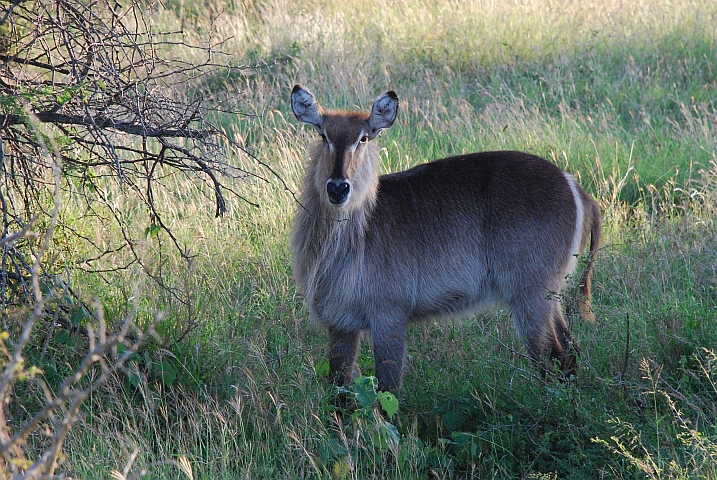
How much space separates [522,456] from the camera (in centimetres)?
343

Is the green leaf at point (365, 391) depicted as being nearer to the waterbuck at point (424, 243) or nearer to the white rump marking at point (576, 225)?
the waterbuck at point (424, 243)

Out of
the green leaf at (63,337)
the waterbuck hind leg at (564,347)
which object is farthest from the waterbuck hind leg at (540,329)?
the green leaf at (63,337)

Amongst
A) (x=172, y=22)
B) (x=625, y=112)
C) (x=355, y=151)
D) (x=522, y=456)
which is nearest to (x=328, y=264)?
(x=355, y=151)

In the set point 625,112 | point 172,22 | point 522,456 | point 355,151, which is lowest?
point 522,456

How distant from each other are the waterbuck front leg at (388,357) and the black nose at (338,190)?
700 millimetres

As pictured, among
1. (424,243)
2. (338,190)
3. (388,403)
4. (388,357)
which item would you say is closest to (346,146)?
(338,190)

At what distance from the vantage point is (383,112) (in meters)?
4.02

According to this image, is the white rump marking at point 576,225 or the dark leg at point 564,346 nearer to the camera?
the dark leg at point 564,346

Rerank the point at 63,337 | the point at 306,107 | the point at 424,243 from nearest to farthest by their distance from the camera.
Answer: the point at 63,337 < the point at 306,107 < the point at 424,243

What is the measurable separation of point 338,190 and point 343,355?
0.93 metres

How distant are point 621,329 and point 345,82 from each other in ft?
14.1

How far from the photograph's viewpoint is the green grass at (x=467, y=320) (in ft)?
10.8

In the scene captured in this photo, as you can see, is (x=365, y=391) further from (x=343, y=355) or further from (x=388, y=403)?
(x=343, y=355)

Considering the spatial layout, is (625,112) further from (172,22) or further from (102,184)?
(172,22)
